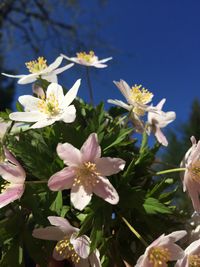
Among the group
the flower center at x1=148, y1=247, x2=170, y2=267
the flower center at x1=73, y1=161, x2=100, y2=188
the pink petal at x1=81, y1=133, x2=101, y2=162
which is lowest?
the flower center at x1=148, y1=247, x2=170, y2=267

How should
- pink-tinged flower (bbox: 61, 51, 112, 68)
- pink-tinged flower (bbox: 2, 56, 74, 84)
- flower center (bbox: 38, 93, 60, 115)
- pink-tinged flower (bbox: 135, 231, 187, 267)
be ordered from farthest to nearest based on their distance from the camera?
pink-tinged flower (bbox: 61, 51, 112, 68) < pink-tinged flower (bbox: 2, 56, 74, 84) < flower center (bbox: 38, 93, 60, 115) < pink-tinged flower (bbox: 135, 231, 187, 267)

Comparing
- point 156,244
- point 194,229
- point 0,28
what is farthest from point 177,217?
point 0,28

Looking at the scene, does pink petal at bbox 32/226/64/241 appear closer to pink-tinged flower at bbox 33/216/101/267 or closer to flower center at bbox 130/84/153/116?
pink-tinged flower at bbox 33/216/101/267

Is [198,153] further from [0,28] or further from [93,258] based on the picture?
[0,28]

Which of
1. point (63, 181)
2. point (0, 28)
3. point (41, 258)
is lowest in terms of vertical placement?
point (41, 258)

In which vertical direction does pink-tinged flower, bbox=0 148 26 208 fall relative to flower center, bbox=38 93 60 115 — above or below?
below

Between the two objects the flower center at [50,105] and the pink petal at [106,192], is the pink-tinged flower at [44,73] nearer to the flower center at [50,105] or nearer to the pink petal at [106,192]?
the flower center at [50,105]

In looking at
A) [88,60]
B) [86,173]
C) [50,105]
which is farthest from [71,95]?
[88,60]

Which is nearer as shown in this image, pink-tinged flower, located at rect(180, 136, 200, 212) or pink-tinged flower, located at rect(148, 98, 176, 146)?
pink-tinged flower, located at rect(180, 136, 200, 212)

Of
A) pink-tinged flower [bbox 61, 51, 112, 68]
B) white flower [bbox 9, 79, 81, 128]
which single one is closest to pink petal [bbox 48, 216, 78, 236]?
white flower [bbox 9, 79, 81, 128]

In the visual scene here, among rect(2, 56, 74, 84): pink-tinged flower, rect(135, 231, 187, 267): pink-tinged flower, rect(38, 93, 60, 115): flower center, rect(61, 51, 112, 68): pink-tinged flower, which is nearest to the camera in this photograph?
rect(135, 231, 187, 267): pink-tinged flower
